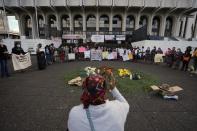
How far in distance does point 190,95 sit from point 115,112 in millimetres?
6279

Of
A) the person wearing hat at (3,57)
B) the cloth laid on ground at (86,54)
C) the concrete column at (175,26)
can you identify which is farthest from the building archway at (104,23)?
the person wearing hat at (3,57)

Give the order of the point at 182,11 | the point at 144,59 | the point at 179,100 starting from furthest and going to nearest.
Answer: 1. the point at 182,11
2. the point at 144,59
3. the point at 179,100

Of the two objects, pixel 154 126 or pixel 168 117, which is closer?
pixel 154 126

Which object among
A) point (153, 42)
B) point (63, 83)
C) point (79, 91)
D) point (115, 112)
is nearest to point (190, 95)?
point (79, 91)

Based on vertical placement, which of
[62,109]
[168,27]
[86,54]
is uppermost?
[168,27]

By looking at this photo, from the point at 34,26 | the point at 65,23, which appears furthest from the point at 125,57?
the point at 34,26

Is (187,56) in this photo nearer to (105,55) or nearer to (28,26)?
(105,55)

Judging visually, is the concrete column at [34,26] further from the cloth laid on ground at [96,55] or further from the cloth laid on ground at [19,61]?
the cloth laid on ground at [19,61]

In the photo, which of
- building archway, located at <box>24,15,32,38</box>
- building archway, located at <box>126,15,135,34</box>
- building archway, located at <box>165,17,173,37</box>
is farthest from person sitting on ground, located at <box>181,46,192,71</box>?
building archway, located at <box>24,15,32,38</box>

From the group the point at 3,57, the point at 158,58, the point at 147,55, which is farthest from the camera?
the point at 147,55

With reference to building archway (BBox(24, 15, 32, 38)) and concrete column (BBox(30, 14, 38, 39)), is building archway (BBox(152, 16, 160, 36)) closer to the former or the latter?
concrete column (BBox(30, 14, 38, 39))

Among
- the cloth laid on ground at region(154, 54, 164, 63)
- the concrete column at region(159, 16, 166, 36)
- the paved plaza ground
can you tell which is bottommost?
the paved plaza ground

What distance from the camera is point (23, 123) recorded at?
403cm

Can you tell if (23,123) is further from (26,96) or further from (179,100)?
(179,100)
